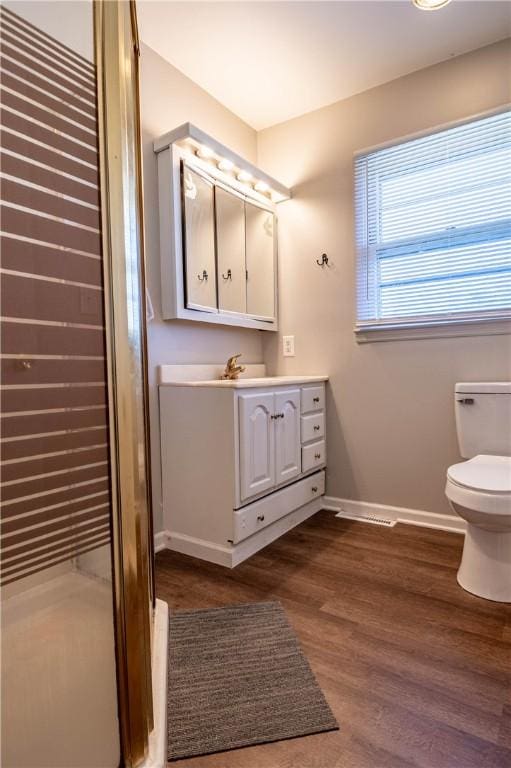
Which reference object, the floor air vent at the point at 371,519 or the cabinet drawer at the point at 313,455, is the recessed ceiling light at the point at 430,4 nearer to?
the cabinet drawer at the point at 313,455

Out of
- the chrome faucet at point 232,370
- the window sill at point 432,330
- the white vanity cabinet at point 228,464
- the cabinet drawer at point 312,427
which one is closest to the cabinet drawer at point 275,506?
the white vanity cabinet at point 228,464

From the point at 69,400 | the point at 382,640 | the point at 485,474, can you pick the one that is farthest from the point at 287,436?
the point at 69,400

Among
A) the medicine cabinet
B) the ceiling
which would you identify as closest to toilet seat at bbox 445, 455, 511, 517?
the medicine cabinet

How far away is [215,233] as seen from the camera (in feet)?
7.30

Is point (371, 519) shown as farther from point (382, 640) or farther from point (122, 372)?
point (122, 372)

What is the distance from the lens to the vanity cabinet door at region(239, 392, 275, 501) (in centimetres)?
179

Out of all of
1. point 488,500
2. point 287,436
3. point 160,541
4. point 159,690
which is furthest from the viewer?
point 287,436

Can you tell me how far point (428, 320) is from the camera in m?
2.18

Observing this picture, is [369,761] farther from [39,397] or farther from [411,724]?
[39,397]

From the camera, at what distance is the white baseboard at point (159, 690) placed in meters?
0.87

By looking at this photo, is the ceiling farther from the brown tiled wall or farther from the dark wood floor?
the dark wood floor

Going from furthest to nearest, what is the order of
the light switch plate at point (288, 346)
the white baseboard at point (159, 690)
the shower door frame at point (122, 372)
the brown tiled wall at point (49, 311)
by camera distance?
the light switch plate at point (288, 346) < the white baseboard at point (159, 690) < the shower door frame at point (122, 372) < the brown tiled wall at point (49, 311)

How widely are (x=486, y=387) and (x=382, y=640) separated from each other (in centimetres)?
121

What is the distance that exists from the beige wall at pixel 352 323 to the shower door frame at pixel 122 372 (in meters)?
1.77
